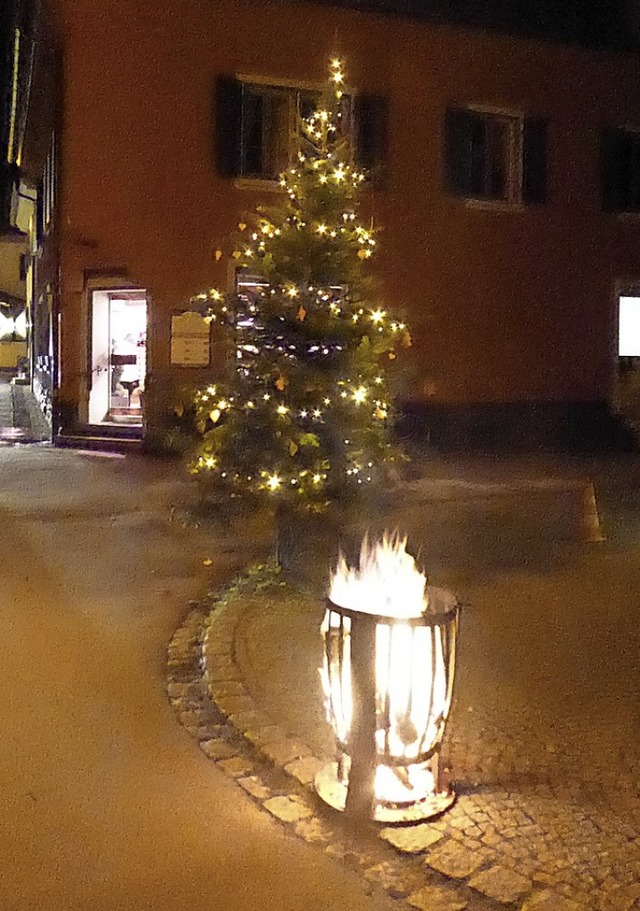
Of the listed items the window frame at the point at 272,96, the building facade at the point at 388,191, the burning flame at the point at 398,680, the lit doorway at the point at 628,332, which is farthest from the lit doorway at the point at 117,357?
the burning flame at the point at 398,680

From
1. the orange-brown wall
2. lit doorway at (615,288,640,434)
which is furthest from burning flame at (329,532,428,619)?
lit doorway at (615,288,640,434)

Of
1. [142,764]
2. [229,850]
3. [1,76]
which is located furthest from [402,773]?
[1,76]

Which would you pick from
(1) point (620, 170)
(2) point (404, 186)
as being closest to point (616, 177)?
(1) point (620, 170)

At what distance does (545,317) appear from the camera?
1795 centimetres

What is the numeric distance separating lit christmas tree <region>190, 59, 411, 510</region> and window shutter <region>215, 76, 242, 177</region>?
834cm

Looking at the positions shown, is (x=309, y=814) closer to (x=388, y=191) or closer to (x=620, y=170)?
(x=388, y=191)

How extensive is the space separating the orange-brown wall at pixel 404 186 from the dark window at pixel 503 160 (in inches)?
10.0

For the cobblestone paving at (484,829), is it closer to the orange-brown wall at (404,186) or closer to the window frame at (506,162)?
the orange-brown wall at (404,186)

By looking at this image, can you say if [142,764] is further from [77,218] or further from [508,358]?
[508,358]

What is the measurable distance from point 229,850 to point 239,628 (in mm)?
2847

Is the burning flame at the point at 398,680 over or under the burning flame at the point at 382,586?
under

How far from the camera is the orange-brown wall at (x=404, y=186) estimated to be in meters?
15.7

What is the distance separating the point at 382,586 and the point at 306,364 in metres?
3.44

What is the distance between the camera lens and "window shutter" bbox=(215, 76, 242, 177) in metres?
15.9
